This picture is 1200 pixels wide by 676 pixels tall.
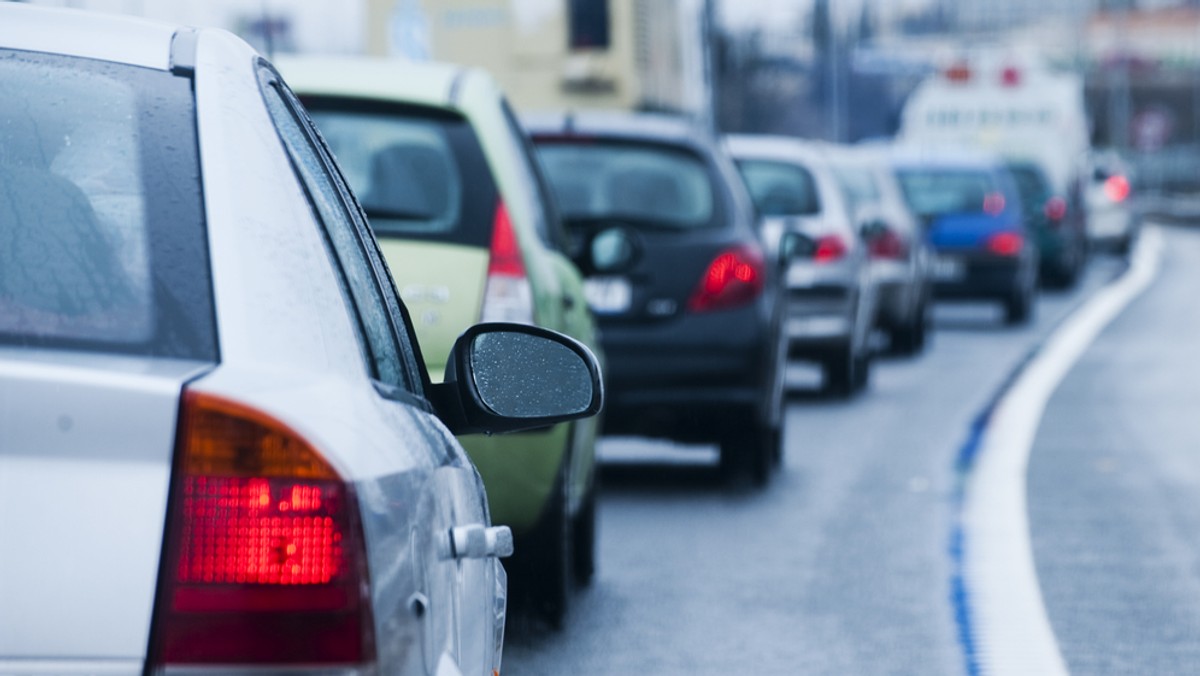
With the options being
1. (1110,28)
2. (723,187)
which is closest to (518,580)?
(723,187)

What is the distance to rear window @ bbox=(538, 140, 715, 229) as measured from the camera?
428 inches

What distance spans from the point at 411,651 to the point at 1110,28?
173829mm

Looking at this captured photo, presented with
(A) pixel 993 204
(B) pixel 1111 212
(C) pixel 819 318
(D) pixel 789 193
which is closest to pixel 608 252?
(C) pixel 819 318

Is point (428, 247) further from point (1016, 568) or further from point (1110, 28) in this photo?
point (1110, 28)

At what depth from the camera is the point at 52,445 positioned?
7.50ft

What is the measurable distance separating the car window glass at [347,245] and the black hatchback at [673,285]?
7.24m

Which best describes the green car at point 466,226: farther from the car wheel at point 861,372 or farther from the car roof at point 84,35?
the car wheel at point 861,372

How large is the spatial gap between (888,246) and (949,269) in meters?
5.26

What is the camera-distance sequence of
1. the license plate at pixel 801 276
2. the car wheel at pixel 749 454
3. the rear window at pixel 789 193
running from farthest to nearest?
the rear window at pixel 789 193 < the license plate at pixel 801 276 < the car wheel at pixel 749 454

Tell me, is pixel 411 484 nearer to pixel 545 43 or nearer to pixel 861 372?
pixel 861 372

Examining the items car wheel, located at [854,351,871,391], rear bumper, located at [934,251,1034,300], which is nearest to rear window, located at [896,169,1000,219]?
rear bumper, located at [934,251,1034,300]

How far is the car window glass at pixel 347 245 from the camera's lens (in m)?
2.94

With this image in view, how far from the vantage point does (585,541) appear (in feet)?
26.4

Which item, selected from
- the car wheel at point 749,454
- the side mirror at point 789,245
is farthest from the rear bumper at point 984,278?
the car wheel at point 749,454
